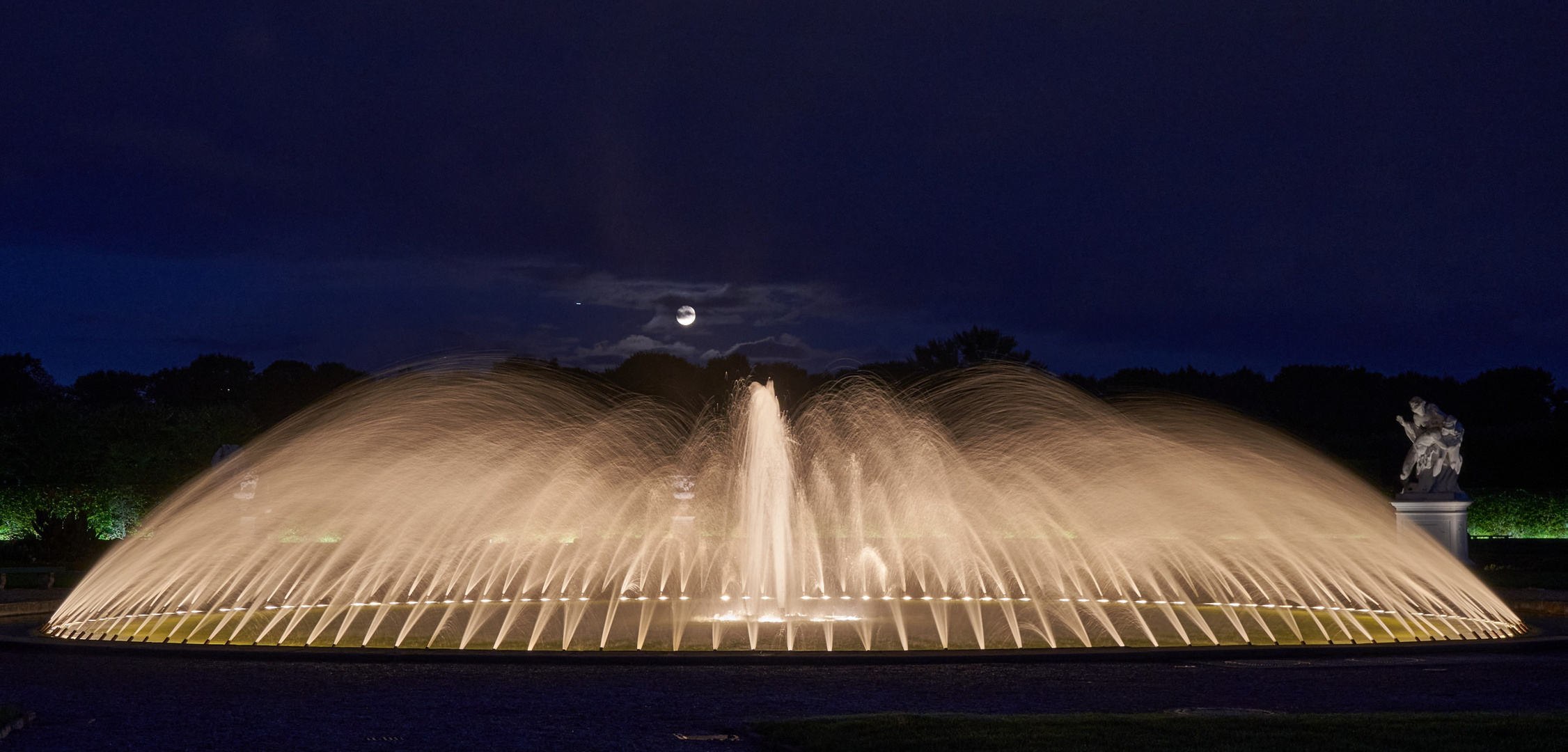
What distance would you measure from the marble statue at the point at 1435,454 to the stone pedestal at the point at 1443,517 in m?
0.21

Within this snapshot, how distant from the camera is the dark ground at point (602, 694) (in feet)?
41.4

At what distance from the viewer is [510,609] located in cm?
2369

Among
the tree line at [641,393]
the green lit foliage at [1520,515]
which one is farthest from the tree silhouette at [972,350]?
the green lit foliage at [1520,515]

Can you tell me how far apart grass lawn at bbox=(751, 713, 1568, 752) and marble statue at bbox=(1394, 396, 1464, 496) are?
68.2ft

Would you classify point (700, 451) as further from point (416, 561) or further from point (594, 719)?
point (594, 719)

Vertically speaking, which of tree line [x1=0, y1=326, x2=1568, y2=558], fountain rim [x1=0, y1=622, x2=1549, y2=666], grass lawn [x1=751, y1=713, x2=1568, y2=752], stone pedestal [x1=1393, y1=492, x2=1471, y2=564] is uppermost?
tree line [x1=0, y1=326, x2=1568, y2=558]

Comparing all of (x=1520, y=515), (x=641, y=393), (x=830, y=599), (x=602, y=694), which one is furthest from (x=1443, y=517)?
(x=641, y=393)

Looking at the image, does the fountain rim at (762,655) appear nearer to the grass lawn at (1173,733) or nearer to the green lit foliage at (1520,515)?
the grass lawn at (1173,733)

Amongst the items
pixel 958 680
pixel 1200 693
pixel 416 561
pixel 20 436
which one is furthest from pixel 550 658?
pixel 20 436

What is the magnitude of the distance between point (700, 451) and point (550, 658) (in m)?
45.8

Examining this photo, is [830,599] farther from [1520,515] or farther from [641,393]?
[641,393]

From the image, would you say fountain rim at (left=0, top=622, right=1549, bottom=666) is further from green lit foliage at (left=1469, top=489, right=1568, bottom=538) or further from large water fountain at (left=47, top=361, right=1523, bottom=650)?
green lit foliage at (left=1469, top=489, right=1568, bottom=538)

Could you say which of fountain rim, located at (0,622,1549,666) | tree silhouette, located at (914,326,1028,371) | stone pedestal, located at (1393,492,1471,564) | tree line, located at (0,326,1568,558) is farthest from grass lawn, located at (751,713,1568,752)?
tree silhouette, located at (914,326,1028,371)

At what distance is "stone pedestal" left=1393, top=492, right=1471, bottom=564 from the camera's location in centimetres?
3166
